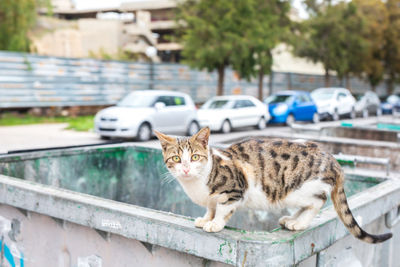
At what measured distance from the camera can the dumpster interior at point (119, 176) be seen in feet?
17.1

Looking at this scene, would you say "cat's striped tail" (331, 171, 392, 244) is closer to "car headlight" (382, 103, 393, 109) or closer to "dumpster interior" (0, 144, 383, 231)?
"dumpster interior" (0, 144, 383, 231)

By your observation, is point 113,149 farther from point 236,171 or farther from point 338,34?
point 338,34

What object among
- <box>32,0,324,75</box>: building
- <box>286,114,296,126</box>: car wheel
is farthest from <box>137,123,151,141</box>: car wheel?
<box>32,0,324,75</box>: building

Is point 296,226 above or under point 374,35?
under

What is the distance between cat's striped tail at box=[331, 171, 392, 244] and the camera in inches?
105

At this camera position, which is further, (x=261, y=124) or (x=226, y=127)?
(x=261, y=124)

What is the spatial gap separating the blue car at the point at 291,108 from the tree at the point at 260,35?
2398 millimetres

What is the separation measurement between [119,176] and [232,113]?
509 inches

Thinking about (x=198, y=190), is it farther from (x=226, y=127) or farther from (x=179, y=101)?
(x=226, y=127)

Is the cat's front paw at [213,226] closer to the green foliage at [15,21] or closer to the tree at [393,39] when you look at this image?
the green foliage at [15,21]

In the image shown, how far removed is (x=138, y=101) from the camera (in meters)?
15.5

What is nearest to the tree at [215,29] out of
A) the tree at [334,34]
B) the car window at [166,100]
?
the car window at [166,100]

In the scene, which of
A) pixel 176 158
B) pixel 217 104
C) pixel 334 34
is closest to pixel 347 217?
pixel 176 158

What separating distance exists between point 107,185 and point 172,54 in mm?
49051
